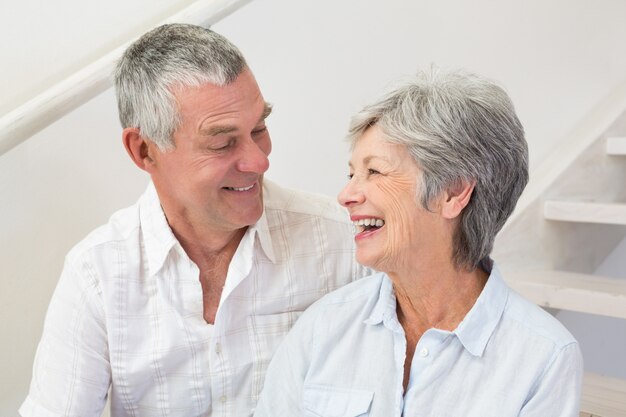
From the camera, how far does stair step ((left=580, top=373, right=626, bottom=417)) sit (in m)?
2.19

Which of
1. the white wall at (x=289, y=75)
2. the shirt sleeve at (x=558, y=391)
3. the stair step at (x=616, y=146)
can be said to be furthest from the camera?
the stair step at (x=616, y=146)

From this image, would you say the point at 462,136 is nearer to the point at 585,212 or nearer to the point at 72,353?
the point at 72,353

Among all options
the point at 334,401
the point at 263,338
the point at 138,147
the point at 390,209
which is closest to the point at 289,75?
the point at 138,147

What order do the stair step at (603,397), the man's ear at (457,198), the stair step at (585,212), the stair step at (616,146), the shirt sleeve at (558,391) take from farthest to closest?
1. the stair step at (616,146)
2. the stair step at (585,212)
3. the stair step at (603,397)
4. the man's ear at (457,198)
5. the shirt sleeve at (558,391)

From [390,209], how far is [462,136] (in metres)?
0.19

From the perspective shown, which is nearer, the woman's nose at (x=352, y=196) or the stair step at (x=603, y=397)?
the woman's nose at (x=352, y=196)

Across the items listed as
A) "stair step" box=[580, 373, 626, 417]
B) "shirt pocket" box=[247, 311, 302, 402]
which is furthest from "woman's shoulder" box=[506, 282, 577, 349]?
"stair step" box=[580, 373, 626, 417]

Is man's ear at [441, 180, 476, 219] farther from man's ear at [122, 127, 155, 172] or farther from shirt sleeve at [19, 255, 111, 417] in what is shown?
shirt sleeve at [19, 255, 111, 417]

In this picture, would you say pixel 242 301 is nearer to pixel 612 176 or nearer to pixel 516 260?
pixel 516 260

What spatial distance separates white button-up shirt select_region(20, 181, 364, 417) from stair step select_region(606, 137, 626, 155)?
1519 millimetres

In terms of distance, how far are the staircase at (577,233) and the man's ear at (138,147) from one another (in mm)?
1256

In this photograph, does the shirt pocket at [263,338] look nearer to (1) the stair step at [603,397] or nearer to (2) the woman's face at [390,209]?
(2) the woman's face at [390,209]

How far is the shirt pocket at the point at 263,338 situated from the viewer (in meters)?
1.81

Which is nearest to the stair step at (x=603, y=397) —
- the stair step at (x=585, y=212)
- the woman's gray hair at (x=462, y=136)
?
the stair step at (x=585, y=212)
